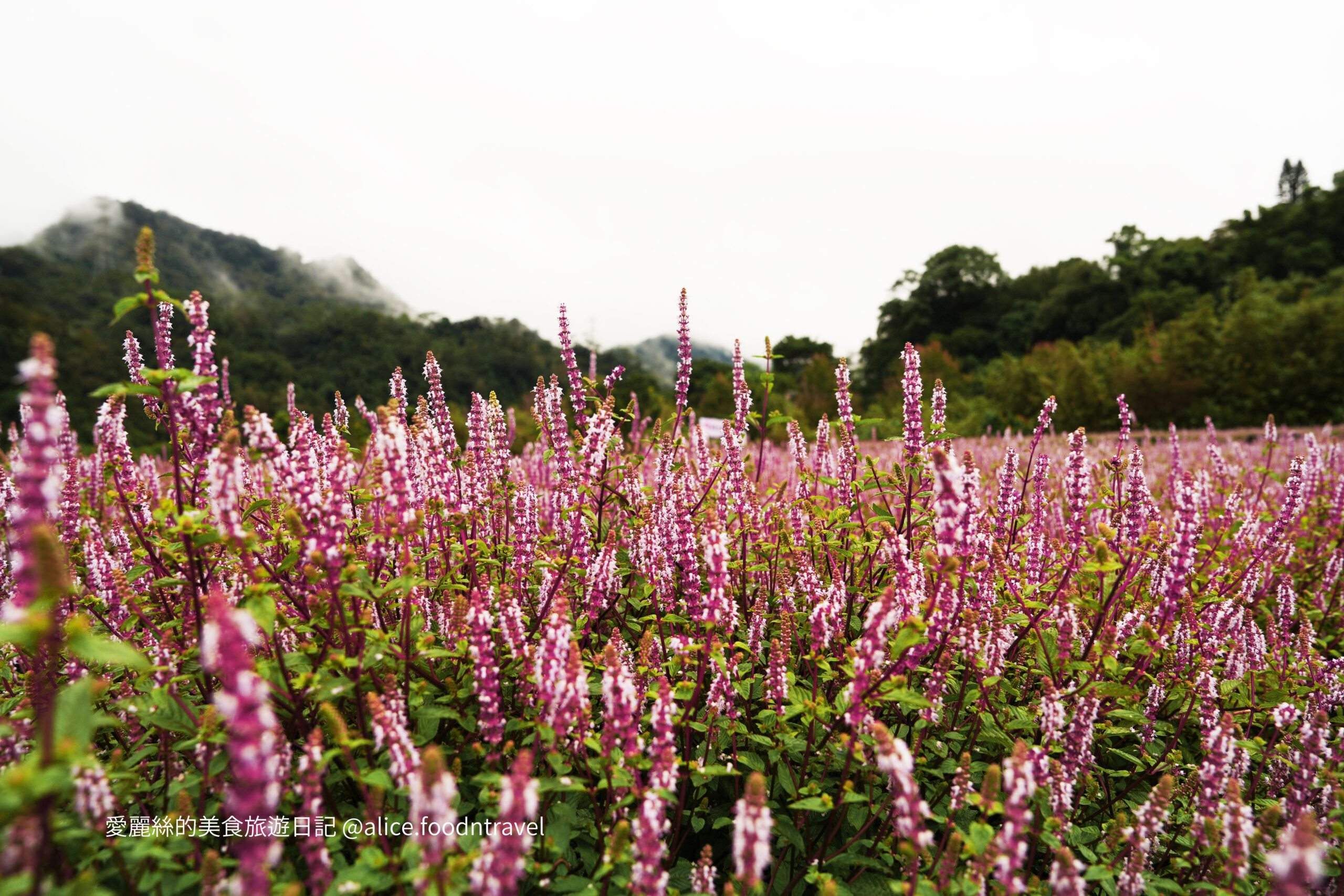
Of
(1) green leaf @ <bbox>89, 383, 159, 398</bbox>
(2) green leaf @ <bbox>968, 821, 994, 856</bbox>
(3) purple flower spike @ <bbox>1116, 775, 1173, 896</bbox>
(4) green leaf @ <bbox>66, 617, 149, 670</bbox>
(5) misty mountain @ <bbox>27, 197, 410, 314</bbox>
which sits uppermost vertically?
(5) misty mountain @ <bbox>27, 197, 410, 314</bbox>

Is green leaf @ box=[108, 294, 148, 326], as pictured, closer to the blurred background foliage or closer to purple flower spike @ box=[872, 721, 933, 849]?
the blurred background foliage

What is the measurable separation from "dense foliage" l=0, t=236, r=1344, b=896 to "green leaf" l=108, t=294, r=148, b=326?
15 centimetres

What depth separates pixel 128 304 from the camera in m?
2.50

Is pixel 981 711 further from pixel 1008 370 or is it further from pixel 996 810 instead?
pixel 1008 370

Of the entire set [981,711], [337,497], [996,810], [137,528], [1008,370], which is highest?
[1008,370]

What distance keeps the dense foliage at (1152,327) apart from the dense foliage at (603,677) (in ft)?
25.3

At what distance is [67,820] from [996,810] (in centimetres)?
383

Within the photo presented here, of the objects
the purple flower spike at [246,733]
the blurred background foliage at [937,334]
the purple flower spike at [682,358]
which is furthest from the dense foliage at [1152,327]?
the purple flower spike at [246,733]

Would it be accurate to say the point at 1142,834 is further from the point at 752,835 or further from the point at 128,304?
the point at 128,304

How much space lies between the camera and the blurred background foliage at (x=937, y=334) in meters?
26.6

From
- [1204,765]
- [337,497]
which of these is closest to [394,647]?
[337,497]

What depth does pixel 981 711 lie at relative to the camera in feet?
12.2

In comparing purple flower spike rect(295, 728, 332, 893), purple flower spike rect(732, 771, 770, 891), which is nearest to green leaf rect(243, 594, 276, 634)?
purple flower spike rect(295, 728, 332, 893)

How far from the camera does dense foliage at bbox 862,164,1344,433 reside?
2661 centimetres
